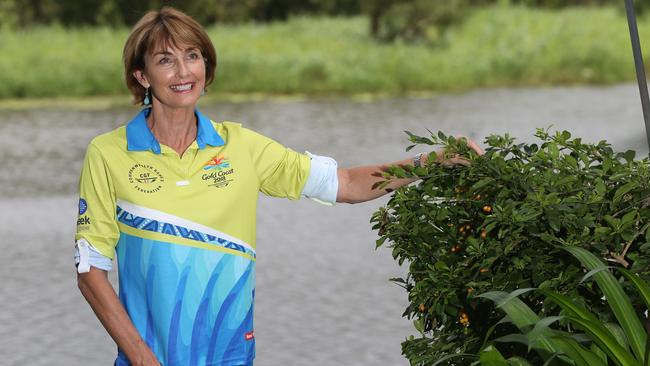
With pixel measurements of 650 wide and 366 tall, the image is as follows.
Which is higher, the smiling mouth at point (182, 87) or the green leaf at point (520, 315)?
the smiling mouth at point (182, 87)

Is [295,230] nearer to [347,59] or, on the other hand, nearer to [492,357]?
[492,357]

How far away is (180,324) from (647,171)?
52.8 inches

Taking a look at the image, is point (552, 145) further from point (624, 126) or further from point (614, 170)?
point (624, 126)

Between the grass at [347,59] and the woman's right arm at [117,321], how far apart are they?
18.3 meters

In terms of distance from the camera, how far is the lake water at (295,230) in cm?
732

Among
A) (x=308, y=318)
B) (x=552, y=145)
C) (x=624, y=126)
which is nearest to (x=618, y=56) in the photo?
(x=624, y=126)

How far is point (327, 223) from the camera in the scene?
10898 millimetres

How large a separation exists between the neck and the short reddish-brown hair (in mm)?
131

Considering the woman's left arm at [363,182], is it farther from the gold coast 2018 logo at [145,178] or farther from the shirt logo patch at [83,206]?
the shirt logo patch at [83,206]

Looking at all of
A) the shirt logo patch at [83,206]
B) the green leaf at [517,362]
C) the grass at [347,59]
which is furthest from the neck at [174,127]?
the grass at [347,59]

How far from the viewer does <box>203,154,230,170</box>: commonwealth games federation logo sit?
3549mm

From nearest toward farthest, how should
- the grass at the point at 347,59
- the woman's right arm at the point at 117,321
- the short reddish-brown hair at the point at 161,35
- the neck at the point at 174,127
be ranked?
1. the woman's right arm at the point at 117,321
2. the short reddish-brown hair at the point at 161,35
3. the neck at the point at 174,127
4. the grass at the point at 347,59

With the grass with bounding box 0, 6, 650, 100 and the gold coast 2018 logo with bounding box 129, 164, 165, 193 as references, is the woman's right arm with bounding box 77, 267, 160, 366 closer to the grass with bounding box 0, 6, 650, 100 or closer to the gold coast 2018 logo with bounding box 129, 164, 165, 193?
the gold coast 2018 logo with bounding box 129, 164, 165, 193

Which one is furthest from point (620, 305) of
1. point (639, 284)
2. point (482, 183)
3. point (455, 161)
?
point (455, 161)
